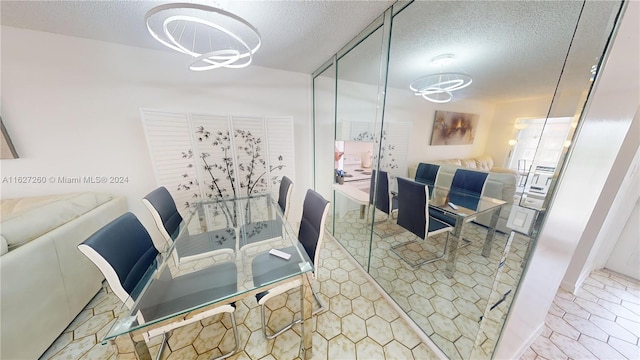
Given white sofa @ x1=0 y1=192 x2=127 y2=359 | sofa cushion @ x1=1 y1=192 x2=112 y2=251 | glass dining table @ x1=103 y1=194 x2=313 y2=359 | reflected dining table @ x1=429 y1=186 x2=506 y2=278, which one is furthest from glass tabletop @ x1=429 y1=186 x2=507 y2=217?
sofa cushion @ x1=1 y1=192 x2=112 y2=251

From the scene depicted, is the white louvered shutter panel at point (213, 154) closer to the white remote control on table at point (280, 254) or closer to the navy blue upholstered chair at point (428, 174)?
the white remote control on table at point (280, 254)

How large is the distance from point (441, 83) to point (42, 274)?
3.15 meters

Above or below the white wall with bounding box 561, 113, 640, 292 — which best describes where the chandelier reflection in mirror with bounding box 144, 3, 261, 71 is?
above

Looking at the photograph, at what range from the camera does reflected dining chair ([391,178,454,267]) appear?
5.34ft

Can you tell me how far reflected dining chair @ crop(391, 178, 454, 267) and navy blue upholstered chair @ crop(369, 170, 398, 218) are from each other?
16 cm

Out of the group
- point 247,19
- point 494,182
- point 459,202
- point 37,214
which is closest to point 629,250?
point 459,202

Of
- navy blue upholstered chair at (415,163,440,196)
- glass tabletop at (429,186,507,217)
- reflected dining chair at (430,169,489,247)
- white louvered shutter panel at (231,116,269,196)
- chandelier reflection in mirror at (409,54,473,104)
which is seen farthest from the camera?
white louvered shutter panel at (231,116,269,196)

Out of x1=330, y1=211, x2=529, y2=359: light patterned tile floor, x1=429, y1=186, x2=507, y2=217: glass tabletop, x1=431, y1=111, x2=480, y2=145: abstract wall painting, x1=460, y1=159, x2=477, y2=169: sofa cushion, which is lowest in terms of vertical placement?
x1=330, y1=211, x2=529, y2=359: light patterned tile floor

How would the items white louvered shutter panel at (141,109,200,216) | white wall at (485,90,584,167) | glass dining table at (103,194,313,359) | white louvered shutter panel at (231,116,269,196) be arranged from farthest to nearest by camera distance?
white louvered shutter panel at (231,116,269,196)
white louvered shutter panel at (141,109,200,216)
glass dining table at (103,194,313,359)
white wall at (485,90,584,167)

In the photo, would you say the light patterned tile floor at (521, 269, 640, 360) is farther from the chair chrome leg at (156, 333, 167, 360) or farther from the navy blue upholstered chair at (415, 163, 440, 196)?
the chair chrome leg at (156, 333, 167, 360)

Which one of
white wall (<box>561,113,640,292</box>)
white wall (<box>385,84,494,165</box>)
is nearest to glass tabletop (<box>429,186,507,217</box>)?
white wall (<box>385,84,494,165</box>)

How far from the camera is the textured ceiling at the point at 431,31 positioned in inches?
29.3

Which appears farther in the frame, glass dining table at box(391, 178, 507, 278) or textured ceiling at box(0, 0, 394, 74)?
glass dining table at box(391, 178, 507, 278)

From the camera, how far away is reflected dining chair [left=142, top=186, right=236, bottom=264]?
1.42 meters
